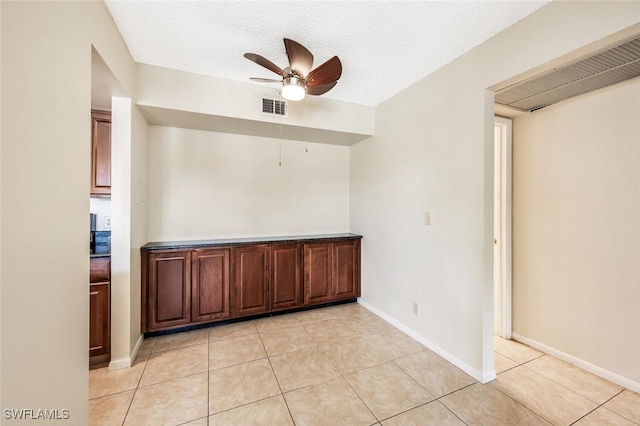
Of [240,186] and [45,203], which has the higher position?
[240,186]

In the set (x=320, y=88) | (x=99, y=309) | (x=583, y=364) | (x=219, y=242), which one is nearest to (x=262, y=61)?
(x=320, y=88)

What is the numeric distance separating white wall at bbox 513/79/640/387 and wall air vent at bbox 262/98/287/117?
2426 mm

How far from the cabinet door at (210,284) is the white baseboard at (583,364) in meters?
3.09

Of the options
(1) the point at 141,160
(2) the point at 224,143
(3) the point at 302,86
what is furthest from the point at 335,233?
(1) the point at 141,160

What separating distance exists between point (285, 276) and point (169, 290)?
124 centimetres

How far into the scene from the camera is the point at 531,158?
2.50 m

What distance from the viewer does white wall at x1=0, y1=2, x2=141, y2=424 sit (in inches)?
33.5

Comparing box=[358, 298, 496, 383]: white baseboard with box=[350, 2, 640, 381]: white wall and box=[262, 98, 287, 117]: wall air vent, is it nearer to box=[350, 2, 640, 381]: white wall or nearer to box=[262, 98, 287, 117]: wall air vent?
box=[350, 2, 640, 381]: white wall

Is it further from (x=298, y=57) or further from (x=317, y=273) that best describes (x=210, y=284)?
(x=298, y=57)

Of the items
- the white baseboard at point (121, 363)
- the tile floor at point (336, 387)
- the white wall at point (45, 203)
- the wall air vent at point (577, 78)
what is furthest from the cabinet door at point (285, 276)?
the wall air vent at point (577, 78)

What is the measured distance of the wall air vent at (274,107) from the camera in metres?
2.71

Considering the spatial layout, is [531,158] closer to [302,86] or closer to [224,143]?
[302,86]

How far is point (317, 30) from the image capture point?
1853 millimetres

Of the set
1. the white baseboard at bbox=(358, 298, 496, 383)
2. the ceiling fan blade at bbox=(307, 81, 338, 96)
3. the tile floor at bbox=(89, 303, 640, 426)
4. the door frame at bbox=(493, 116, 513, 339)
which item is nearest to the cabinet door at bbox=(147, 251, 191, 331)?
the tile floor at bbox=(89, 303, 640, 426)
